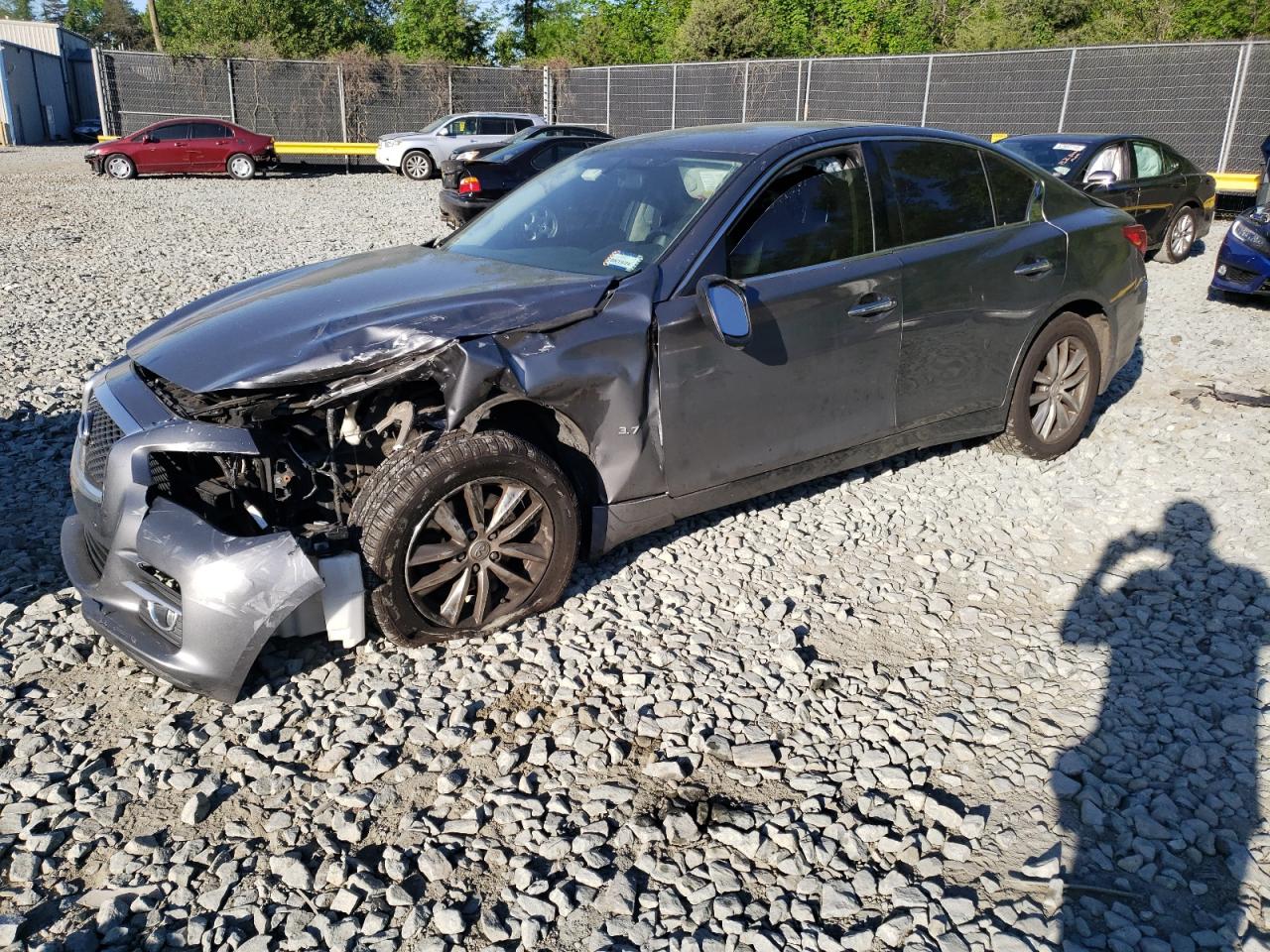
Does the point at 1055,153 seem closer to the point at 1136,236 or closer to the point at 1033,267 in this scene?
the point at 1136,236

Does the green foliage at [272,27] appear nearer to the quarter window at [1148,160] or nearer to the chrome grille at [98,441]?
the quarter window at [1148,160]

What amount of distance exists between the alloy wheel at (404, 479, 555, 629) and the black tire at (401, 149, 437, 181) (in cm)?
2233

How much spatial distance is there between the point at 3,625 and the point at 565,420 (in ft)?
7.62

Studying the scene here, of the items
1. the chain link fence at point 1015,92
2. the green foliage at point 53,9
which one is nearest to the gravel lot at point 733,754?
the chain link fence at point 1015,92

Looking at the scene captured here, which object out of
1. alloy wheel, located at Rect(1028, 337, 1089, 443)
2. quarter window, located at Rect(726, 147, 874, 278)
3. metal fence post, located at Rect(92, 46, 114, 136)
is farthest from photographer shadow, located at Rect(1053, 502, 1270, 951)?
metal fence post, located at Rect(92, 46, 114, 136)

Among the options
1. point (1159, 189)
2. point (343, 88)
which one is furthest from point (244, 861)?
point (343, 88)

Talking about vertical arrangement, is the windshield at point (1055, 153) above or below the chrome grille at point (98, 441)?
above

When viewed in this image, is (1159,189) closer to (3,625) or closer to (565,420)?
(565,420)

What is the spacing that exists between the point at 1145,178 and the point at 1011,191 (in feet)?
25.4

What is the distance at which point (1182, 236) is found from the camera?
1237cm

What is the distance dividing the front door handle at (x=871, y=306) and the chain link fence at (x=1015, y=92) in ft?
54.7

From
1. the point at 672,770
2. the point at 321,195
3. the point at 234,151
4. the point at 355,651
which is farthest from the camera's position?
the point at 234,151

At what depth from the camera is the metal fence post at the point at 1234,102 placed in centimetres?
1727

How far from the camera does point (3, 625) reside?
3.87 meters
